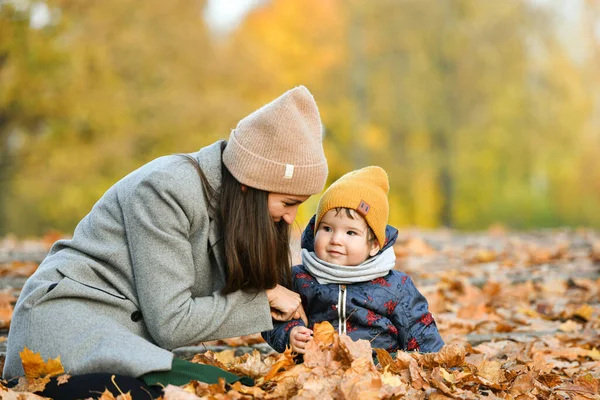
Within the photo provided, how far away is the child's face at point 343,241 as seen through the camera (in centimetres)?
345

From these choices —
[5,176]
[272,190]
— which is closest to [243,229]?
[272,190]

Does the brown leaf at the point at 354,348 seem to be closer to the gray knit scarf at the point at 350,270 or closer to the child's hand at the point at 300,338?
the child's hand at the point at 300,338

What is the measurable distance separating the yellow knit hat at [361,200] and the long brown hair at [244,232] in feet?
1.59

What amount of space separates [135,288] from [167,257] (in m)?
0.23

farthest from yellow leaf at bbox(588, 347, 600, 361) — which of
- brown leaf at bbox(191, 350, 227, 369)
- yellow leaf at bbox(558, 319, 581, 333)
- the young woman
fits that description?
brown leaf at bbox(191, 350, 227, 369)

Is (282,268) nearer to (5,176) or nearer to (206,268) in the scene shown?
(206,268)

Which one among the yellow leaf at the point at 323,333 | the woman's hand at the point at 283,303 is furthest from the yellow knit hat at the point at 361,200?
the yellow leaf at the point at 323,333

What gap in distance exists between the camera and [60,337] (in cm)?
281

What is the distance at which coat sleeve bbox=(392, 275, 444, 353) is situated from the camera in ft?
11.3

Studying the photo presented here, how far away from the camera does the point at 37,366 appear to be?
110 inches

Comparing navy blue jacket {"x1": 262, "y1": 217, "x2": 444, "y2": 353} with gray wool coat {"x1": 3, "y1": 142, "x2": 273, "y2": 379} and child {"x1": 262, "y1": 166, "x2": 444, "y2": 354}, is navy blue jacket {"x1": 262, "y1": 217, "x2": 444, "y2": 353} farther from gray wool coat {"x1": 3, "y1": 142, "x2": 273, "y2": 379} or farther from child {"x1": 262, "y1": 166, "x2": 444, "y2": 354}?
gray wool coat {"x1": 3, "y1": 142, "x2": 273, "y2": 379}

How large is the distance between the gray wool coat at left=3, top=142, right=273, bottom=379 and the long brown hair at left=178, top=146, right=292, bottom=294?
0.16 feet

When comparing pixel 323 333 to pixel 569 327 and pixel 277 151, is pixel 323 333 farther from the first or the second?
pixel 569 327

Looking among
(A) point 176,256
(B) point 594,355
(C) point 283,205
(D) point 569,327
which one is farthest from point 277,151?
(D) point 569,327
